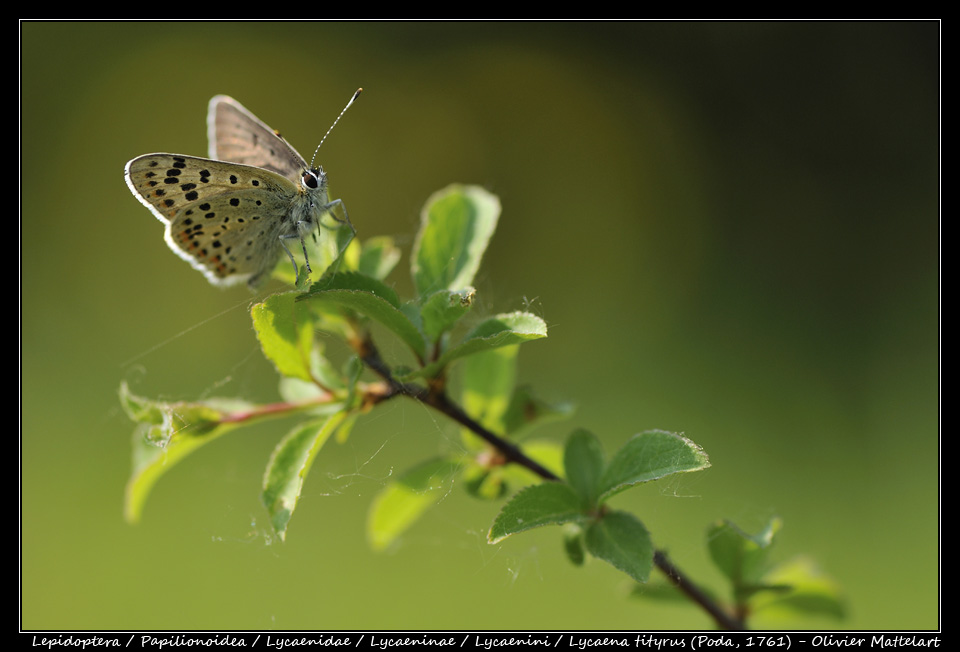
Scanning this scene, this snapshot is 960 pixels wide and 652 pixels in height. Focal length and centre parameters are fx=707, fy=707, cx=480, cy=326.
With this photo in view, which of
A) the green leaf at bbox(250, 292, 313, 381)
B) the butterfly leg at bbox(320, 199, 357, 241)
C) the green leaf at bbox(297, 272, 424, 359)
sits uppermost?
the butterfly leg at bbox(320, 199, 357, 241)

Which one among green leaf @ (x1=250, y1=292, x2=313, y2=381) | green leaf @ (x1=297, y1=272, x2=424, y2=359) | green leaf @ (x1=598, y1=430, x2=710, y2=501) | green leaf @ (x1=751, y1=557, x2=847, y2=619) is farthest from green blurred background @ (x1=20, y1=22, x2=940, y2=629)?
green leaf @ (x1=297, y1=272, x2=424, y2=359)

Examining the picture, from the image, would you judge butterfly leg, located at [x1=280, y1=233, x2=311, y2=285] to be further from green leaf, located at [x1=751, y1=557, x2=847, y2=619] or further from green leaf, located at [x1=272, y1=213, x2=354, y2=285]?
green leaf, located at [x1=751, y1=557, x2=847, y2=619]

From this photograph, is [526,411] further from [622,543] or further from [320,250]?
[320,250]

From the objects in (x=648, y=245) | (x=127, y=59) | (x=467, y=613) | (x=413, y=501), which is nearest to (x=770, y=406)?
(x=648, y=245)

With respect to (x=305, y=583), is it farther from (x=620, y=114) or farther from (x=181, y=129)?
(x=620, y=114)

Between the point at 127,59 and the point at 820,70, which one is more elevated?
the point at 820,70

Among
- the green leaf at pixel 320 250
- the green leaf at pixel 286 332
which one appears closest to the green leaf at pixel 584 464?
the green leaf at pixel 286 332

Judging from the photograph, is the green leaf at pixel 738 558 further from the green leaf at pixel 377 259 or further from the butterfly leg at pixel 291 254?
the butterfly leg at pixel 291 254
